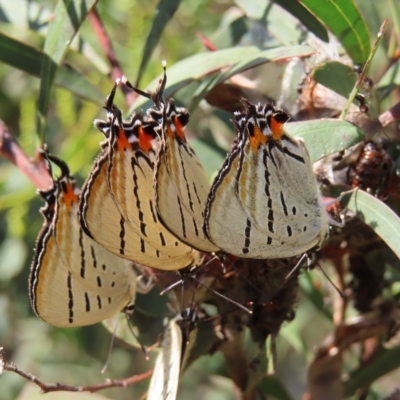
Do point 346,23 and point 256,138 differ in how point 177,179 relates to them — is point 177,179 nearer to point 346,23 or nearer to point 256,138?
point 256,138

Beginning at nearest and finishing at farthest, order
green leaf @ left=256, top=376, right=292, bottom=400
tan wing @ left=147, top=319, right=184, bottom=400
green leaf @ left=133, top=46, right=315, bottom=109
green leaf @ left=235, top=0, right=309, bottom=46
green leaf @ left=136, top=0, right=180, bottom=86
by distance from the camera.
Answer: tan wing @ left=147, top=319, right=184, bottom=400
green leaf @ left=133, top=46, right=315, bottom=109
green leaf @ left=235, top=0, right=309, bottom=46
green leaf @ left=136, top=0, right=180, bottom=86
green leaf @ left=256, top=376, right=292, bottom=400

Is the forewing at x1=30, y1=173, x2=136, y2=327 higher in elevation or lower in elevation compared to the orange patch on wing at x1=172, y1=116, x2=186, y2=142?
lower

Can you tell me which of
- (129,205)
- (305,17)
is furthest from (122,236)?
(305,17)

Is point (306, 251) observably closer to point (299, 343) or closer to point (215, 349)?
point (215, 349)

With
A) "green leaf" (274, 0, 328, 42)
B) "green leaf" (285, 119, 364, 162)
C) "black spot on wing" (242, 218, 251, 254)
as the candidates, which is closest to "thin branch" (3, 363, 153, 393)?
"black spot on wing" (242, 218, 251, 254)

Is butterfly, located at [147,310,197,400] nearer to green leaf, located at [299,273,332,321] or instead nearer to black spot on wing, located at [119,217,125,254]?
black spot on wing, located at [119,217,125,254]

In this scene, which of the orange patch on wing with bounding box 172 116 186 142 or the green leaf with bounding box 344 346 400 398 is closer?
the orange patch on wing with bounding box 172 116 186 142

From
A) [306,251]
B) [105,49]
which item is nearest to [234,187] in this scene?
[306,251]
